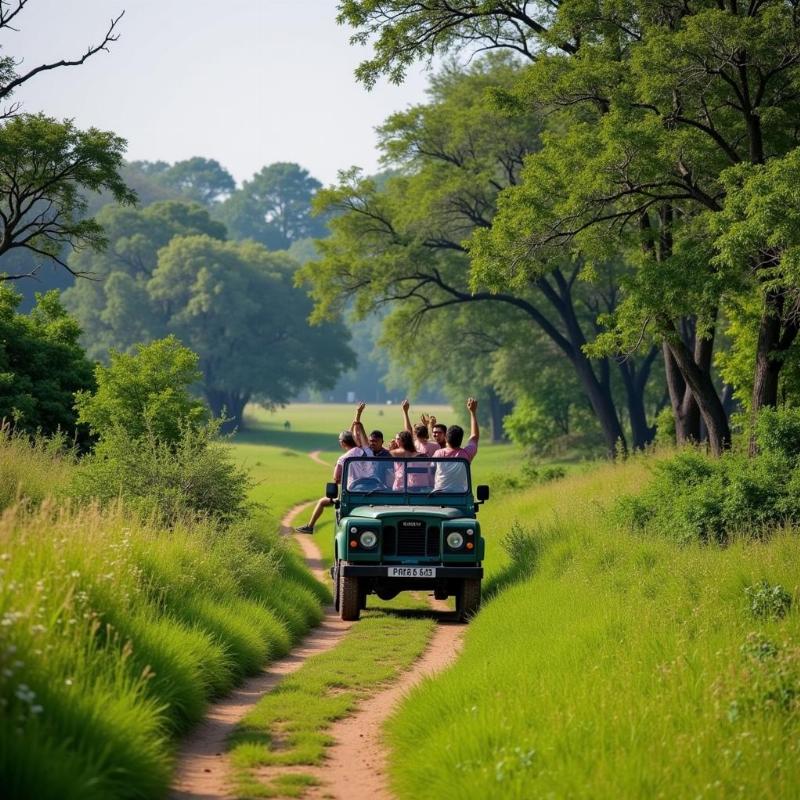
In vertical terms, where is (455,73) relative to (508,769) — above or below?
above

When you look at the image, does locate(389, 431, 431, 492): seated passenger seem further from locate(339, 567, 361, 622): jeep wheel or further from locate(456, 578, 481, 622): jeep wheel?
locate(456, 578, 481, 622): jeep wheel

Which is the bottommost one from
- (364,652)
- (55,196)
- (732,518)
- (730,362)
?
(364,652)

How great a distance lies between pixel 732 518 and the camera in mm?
17125

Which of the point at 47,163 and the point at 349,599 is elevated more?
the point at 47,163

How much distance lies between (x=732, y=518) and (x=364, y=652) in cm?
625

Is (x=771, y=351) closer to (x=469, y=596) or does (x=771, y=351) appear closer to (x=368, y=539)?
(x=469, y=596)

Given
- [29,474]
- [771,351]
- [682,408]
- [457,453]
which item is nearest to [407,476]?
[457,453]

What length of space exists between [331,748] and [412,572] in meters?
6.28

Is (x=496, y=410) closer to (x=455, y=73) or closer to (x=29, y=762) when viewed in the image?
(x=455, y=73)

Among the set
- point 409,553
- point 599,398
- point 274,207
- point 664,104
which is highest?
point 274,207

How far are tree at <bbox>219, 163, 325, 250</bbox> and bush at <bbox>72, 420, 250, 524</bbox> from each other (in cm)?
15973

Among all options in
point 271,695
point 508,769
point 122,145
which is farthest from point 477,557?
point 122,145

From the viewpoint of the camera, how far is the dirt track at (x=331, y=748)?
790 cm

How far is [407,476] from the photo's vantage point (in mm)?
16578
